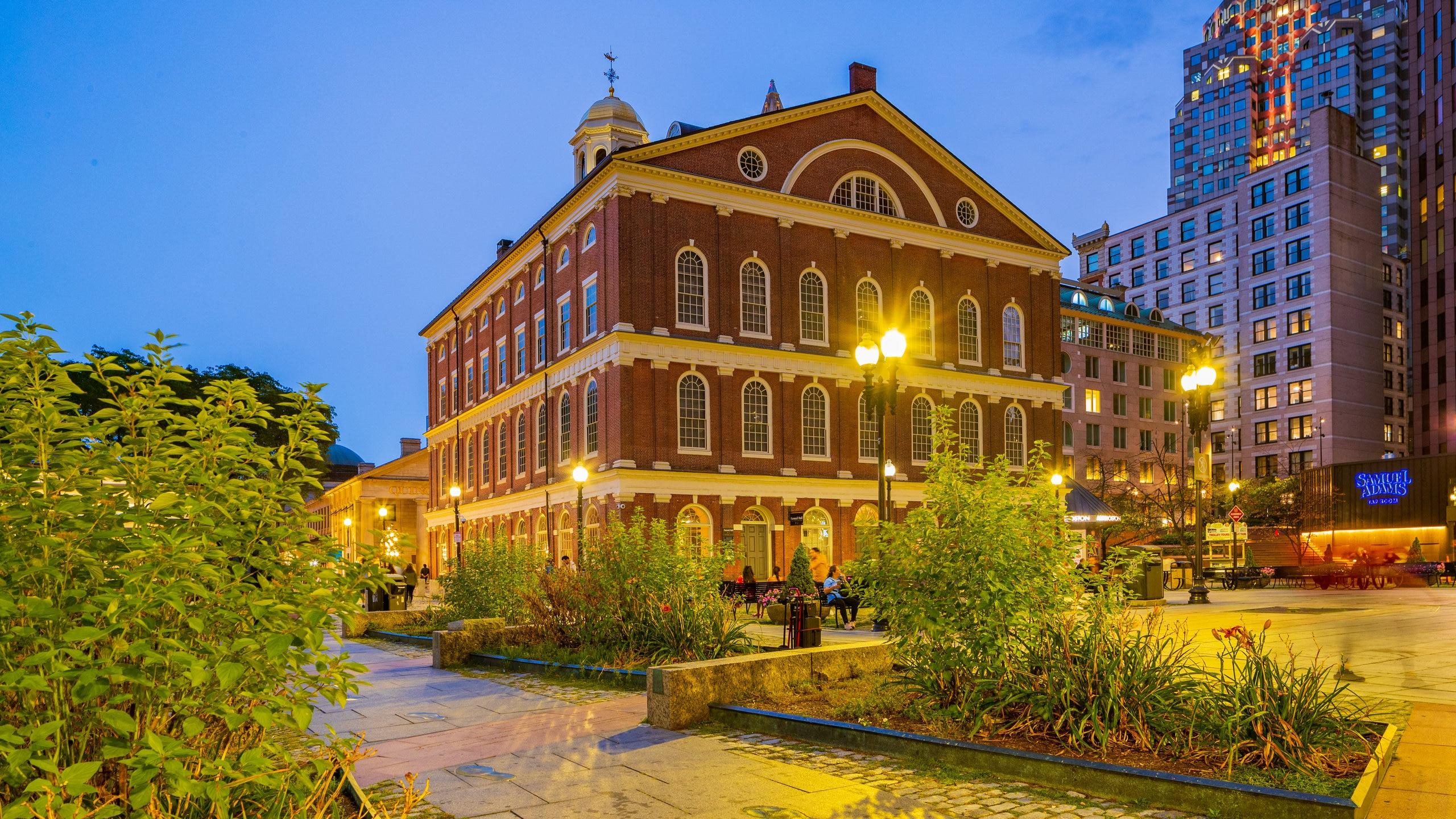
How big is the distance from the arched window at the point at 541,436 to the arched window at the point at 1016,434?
22934mm

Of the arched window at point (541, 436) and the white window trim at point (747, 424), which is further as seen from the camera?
the arched window at point (541, 436)

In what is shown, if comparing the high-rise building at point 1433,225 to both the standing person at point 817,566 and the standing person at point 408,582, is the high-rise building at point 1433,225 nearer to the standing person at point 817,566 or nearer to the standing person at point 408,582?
the standing person at point 817,566

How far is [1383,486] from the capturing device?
2362 inches

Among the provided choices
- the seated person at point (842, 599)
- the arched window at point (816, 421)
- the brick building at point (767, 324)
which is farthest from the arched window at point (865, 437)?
the seated person at point (842, 599)

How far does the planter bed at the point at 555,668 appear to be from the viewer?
13789 millimetres

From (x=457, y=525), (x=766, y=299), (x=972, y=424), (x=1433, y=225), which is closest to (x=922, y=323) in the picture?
(x=972, y=424)

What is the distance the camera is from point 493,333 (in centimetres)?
5947

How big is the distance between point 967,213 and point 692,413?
18624 millimetres

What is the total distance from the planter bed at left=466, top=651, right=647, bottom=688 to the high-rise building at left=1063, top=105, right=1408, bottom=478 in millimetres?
88328

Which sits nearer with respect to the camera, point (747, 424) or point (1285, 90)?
point (747, 424)

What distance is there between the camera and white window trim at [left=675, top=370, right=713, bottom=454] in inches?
1650

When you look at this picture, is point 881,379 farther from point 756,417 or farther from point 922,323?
point 922,323

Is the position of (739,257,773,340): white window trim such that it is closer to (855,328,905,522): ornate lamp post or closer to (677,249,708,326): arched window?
(677,249,708,326): arched window

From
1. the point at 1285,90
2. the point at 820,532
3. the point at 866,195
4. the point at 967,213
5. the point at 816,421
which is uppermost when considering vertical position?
the point at 1285,90
